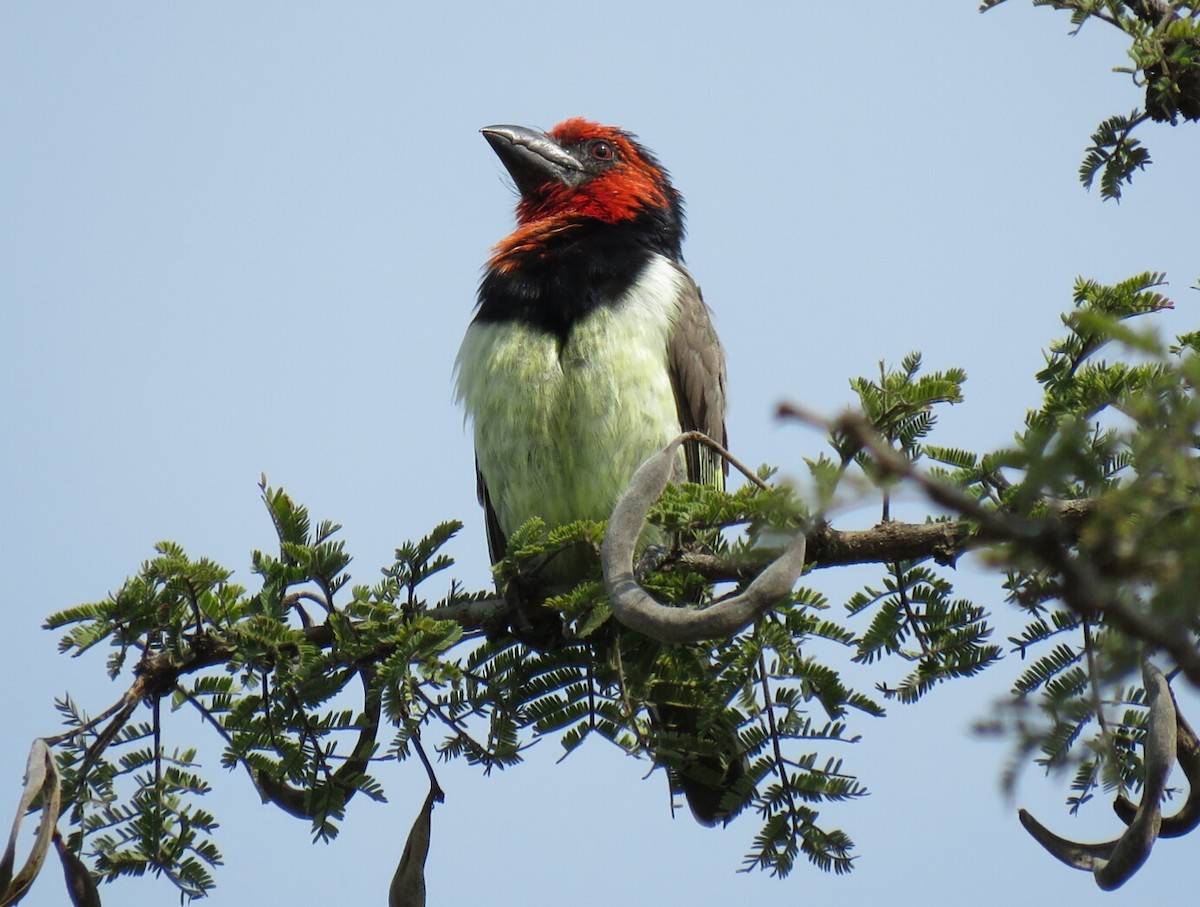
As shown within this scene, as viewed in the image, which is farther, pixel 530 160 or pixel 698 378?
pixel 530 160

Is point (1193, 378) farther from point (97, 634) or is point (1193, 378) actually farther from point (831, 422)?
point (97, 634)

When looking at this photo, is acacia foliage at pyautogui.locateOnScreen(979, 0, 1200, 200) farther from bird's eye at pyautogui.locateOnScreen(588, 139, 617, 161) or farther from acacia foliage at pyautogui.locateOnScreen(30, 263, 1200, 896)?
bird's eye at pyautogui.locateOnScreen(588, 139, 617, 161)

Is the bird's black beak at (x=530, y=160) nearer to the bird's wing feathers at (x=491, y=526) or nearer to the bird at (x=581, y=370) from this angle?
the bird at (x=581, y=370)

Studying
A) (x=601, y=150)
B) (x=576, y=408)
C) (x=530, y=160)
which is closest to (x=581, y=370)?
(x=576, y=408)

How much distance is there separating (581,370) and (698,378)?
0.61 metres

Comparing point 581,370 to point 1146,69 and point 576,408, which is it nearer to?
point 576,408

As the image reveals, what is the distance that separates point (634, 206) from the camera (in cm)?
554

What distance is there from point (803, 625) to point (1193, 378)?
214 cm

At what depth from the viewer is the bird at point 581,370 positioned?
4.55 metres

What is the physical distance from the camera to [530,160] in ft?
18.7

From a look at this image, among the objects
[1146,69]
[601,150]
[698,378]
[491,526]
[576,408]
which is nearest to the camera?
[1146,69]

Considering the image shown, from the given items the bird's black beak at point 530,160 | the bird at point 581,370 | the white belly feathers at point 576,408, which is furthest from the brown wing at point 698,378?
the bird's black beak at point 530,160

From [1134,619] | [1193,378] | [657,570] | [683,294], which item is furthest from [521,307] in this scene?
[1134,619]

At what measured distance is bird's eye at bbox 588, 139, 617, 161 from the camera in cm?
582
